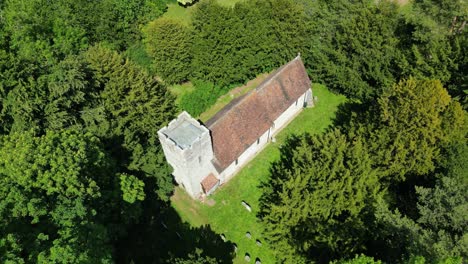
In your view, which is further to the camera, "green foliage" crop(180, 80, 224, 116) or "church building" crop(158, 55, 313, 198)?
"green foliage" crop(180, 80, 224, 116)

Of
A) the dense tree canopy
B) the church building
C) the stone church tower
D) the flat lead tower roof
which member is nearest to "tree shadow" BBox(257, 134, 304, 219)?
the dense tree canopy

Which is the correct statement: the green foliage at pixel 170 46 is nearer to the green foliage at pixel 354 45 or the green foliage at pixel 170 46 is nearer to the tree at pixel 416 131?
the green foliage at pixel 354 45

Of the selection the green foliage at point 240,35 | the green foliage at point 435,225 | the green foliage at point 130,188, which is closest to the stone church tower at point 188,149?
the green foliage at point 130,188

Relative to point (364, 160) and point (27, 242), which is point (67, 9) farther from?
point (364, 160)

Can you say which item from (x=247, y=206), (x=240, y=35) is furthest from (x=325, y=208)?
(x=240, y=35)

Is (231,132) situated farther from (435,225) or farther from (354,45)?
(435,225)

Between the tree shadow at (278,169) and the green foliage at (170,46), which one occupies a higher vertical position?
the green foliage at (170,46)

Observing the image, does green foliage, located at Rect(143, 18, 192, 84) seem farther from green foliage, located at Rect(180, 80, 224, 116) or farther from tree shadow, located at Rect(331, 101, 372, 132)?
tree shadow, located at Rect(331, 101, 372, 132)

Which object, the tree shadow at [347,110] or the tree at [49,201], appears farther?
the tree shadow at [347,110]
